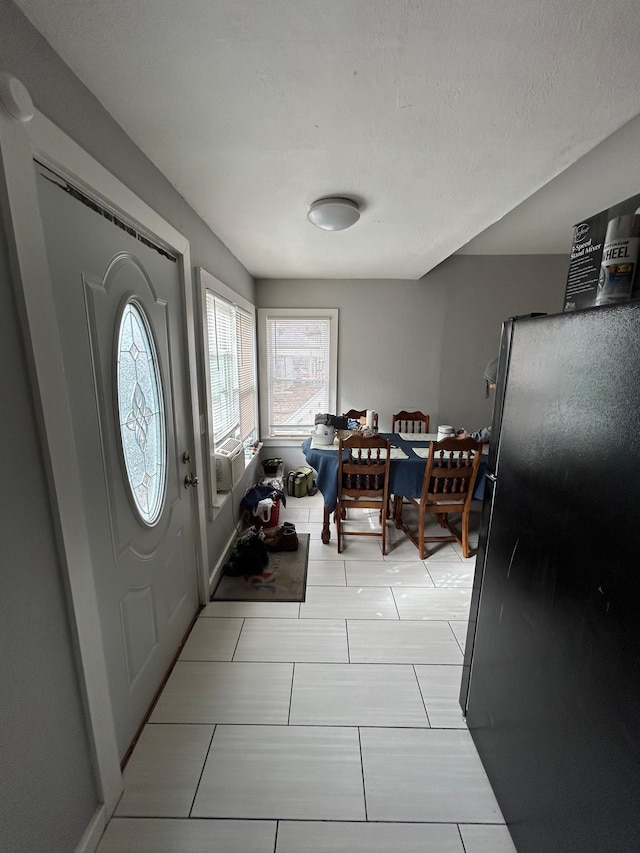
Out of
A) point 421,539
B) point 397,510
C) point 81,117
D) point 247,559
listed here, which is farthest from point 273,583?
point 81,117

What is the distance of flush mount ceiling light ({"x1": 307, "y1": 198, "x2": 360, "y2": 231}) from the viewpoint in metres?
1.81

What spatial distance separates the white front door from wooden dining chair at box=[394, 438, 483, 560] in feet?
5.55

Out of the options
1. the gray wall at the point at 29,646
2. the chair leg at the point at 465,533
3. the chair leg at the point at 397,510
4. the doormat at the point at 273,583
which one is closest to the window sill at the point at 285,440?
the chair leg at the point at 397,510

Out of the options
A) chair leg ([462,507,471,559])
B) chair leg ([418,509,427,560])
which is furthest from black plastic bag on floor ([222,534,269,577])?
chair leg ([462,507,471,559])

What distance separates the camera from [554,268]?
377cm

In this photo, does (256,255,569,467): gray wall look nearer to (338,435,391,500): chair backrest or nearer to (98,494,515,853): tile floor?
(338,435,391,500): chair backrest

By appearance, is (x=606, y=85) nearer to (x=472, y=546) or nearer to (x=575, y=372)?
(x=575, y=372)

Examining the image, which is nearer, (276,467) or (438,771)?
(438,771)

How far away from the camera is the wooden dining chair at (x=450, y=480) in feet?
8.18

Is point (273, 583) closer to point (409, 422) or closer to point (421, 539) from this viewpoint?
point (421, 539)

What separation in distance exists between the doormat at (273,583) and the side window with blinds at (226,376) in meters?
0.65

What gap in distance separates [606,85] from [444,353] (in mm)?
3100

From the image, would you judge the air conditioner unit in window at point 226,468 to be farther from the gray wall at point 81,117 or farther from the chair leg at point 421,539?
the chair leg at point 421,539

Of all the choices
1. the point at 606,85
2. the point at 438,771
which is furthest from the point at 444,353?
the point at 438,771
